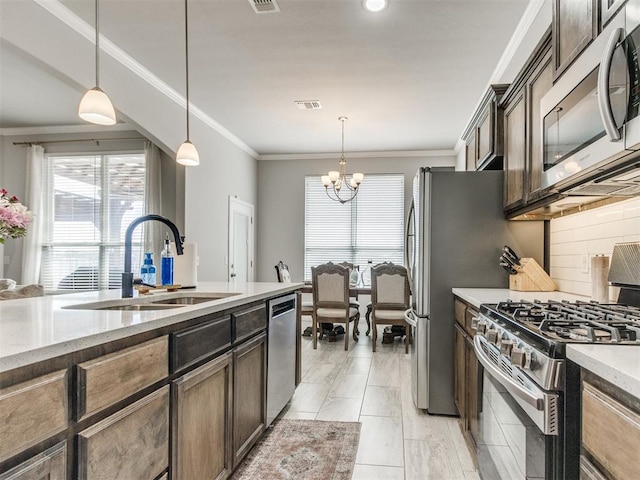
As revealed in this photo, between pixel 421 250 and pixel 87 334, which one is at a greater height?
pixel 421 250

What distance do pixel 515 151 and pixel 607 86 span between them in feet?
4.87

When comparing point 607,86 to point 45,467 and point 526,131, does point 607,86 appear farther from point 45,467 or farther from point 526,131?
point 45,467

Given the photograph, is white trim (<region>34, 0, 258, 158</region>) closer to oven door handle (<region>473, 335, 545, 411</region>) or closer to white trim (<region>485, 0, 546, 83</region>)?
white trim (<region>485, 0, 546, 83</region>)

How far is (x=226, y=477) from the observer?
1998 millimetres

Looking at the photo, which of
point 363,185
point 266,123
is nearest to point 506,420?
point 266,123

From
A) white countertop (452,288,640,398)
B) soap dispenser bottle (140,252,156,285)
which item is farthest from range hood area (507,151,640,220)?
soap dispenser bottle (140,252,156,285)

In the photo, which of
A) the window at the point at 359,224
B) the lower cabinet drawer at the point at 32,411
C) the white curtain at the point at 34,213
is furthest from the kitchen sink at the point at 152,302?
the window at the point at 359,224

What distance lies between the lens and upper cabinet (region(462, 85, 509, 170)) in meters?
3.25

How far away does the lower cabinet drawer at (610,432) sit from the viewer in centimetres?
81

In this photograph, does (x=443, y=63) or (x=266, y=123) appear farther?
(x=266, y=123)

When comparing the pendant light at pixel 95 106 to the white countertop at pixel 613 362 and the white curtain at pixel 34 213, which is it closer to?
the white countertop at pixel 613 362

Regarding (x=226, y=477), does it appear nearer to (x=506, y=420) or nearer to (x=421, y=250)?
(x=506, y=420)

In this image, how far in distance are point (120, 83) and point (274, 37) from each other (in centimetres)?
145

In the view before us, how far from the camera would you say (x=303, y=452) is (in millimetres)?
2473
